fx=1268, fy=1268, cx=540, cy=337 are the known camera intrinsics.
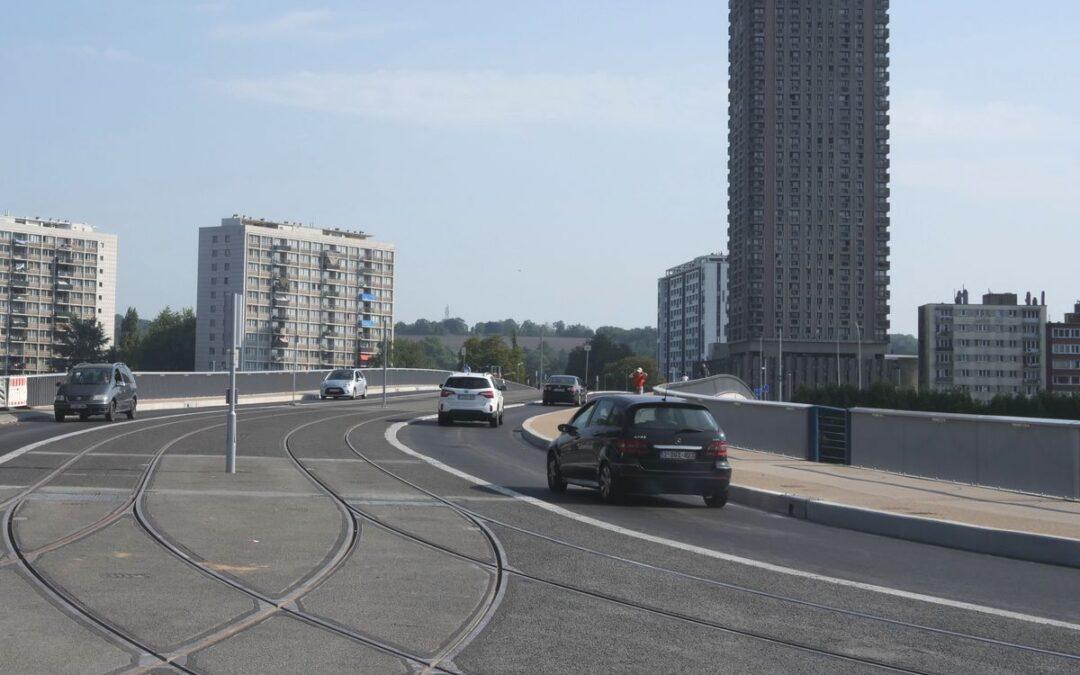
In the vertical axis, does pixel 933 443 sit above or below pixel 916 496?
above

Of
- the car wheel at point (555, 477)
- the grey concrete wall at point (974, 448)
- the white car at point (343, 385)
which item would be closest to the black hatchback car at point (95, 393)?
the car wheel at point (555, 477)

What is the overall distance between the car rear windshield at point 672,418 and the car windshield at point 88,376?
2469 cm

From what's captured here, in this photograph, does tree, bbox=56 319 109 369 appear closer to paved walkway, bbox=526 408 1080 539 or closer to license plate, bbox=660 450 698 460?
paved walkway, bbox=526 408 1080 539

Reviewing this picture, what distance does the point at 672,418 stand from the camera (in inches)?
689

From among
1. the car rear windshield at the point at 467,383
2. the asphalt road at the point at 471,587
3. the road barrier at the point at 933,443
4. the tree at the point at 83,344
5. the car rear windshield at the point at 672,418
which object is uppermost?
the tree at the point at 83,344

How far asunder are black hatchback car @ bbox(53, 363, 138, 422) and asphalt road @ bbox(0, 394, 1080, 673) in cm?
1839

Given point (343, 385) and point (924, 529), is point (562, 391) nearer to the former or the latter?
point (343, 385)

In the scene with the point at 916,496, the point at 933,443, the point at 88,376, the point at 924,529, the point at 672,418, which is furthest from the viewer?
the point at 88,376

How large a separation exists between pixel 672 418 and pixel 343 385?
1848 inches

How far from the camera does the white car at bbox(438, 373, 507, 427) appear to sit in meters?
39.0

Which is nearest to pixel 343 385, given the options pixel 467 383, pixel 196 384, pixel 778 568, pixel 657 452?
pixel 196 384

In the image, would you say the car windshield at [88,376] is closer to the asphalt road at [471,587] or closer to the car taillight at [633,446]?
the asphalt road at [471,587]

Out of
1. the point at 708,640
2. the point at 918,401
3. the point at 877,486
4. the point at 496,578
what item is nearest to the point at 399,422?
the point at 877,486

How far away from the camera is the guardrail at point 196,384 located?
44.6m
